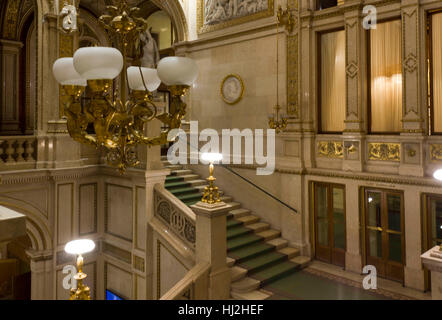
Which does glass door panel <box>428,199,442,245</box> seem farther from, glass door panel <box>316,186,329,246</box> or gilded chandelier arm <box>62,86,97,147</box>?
gilded chandelier arm <box>62,86,97,147</box>

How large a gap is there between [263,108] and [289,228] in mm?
3132

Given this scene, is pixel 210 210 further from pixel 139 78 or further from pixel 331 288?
pixel 331 288

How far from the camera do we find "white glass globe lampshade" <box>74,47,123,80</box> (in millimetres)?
2932

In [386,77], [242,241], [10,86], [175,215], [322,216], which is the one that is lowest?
[242,241]

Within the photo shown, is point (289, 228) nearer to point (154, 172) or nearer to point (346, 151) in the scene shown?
point (346, 151)

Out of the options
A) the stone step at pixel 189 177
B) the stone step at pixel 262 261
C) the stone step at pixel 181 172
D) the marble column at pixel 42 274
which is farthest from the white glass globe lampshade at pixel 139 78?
the stone step at pixel 181 172

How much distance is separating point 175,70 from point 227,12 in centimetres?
778

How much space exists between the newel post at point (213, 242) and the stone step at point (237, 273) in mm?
500

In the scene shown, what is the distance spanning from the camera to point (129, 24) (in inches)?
140

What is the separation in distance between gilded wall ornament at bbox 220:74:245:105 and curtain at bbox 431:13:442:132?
14.9 ft

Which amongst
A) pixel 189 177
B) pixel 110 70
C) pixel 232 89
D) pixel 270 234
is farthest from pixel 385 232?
pixel 110 70

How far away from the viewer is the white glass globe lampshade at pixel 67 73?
3564 mm

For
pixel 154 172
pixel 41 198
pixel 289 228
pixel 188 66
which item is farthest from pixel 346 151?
pixel 41 198

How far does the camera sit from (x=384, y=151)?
7852 millimetres
